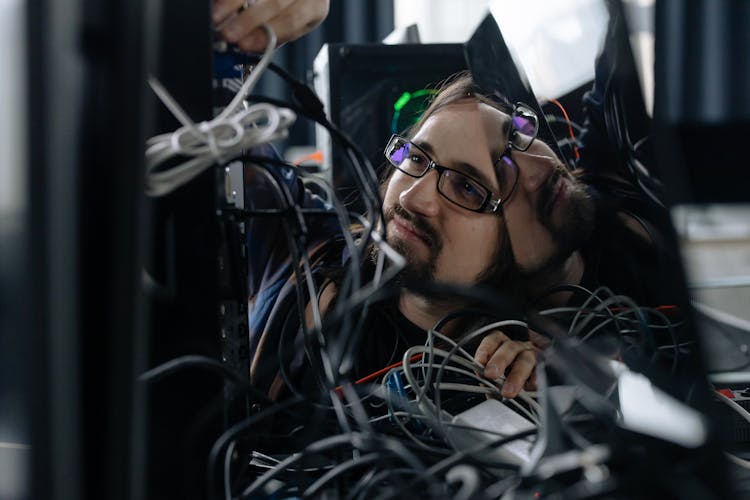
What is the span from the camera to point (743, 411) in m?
0.55

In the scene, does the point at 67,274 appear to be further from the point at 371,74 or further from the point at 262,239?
the point at 371,74

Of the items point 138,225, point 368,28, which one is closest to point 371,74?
point 138,225

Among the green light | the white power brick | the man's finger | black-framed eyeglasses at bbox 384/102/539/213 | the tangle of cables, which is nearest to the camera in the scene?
the tangle of cables

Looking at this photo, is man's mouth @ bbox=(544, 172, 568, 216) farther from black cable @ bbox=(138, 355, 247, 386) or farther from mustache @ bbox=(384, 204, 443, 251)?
black cable @ bbox=(138, 355, 247, 386)

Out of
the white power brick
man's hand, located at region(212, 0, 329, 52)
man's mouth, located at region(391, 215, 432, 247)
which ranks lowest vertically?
the white power brick

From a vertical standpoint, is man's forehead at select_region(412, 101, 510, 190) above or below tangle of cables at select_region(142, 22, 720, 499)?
above

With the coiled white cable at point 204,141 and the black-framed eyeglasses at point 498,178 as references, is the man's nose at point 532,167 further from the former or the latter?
the coiled white cable at point 204,141

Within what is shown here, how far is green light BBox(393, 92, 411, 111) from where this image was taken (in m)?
0.78

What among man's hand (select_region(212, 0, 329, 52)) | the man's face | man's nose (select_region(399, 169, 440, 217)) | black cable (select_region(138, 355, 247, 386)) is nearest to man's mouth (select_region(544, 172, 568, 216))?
the man's face

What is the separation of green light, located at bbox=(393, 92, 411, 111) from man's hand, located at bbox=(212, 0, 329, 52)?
0.25m

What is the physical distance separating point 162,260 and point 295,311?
0.31 meters

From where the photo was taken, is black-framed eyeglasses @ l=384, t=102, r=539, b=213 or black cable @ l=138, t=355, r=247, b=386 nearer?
black cable @ l=138, t=355, r=247, b=386

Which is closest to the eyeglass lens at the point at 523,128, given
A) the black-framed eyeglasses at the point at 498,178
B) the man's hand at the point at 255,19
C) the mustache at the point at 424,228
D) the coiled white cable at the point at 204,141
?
the black-framed eyeglasses at the point at 498,178

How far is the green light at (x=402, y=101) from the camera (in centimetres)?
78
